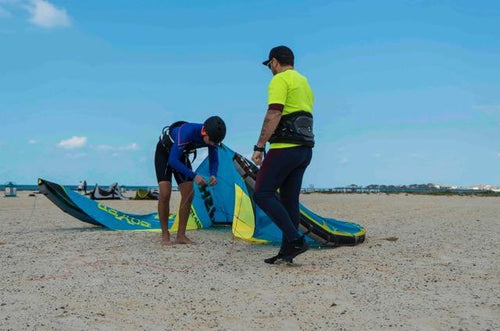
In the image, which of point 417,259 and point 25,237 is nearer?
point 417,259

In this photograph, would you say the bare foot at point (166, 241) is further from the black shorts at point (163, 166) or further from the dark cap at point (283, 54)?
the dark cap at point (283, 54)

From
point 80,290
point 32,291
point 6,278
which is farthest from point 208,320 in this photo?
point 6,278

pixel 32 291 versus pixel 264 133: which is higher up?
pixel 264 133

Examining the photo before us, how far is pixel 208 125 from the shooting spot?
19.1 feet

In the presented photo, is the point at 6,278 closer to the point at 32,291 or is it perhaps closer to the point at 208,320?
the point at 32,291

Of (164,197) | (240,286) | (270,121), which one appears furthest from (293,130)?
(164,197)

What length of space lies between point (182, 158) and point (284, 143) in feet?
6.46

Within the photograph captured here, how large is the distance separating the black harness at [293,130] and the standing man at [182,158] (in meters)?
1.31

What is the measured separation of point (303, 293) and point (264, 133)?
5.00 feet

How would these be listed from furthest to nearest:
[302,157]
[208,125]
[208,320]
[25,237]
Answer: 1. [25,237]
2. [208,125]
3. [302,157]
4. [208,320]

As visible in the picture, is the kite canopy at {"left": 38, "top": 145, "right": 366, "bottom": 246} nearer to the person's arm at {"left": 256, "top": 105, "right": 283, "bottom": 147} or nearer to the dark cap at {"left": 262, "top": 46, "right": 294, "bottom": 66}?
the person's arm at {"left": 256, "top": 105, "right": 283, "bottom": 147}

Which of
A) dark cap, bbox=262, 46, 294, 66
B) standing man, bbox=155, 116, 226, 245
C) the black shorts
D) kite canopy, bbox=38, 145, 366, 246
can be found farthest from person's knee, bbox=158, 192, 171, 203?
dark cap, bbox=262, 46, 294, 66

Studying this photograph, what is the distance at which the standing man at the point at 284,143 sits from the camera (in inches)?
180

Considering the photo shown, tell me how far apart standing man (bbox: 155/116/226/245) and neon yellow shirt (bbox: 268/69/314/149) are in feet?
4.41
